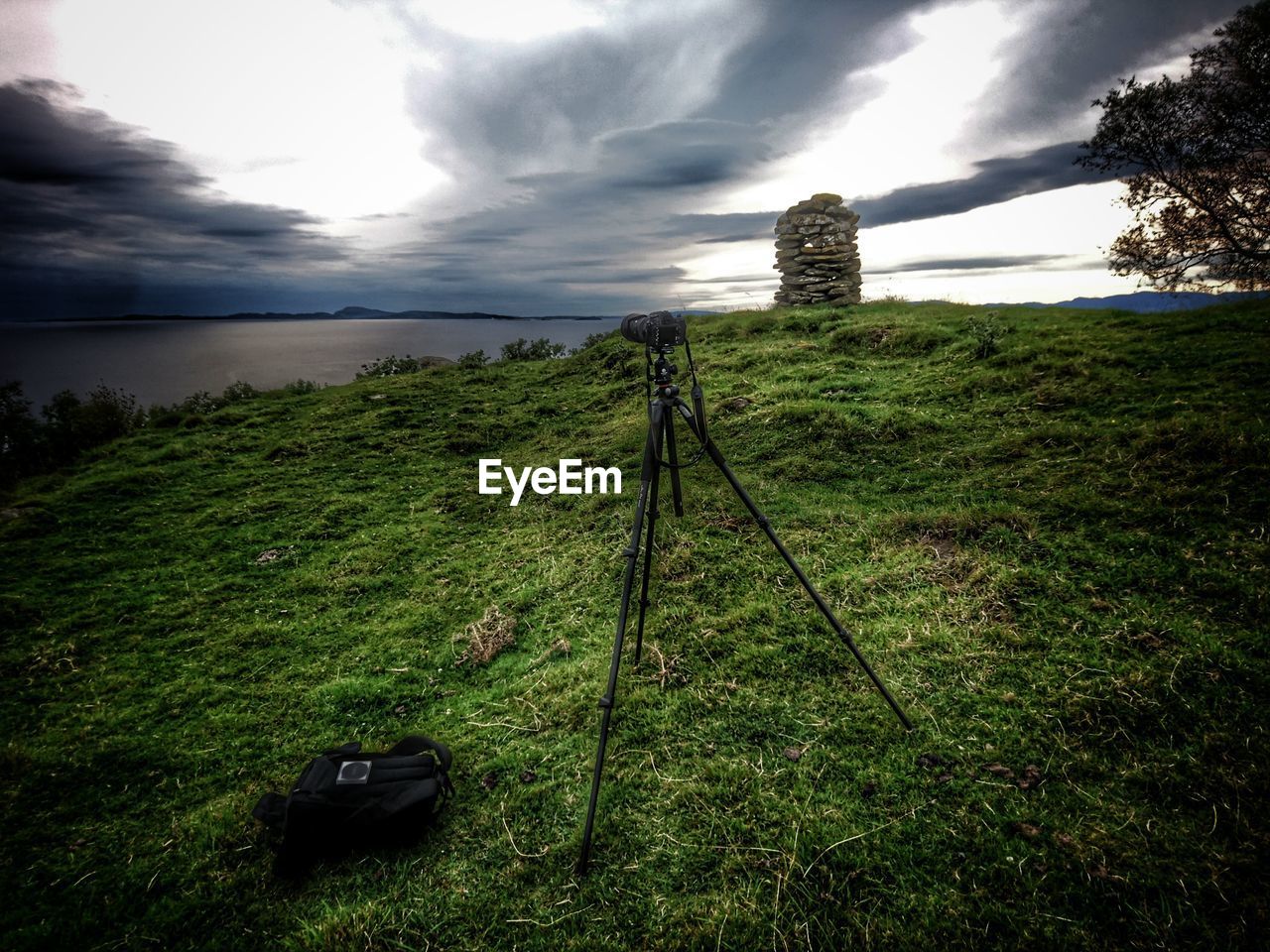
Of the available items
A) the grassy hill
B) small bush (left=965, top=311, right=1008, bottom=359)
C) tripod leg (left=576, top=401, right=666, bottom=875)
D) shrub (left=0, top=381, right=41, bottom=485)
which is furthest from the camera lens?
shrub (left=0, top=381, right=41, bottom=485)

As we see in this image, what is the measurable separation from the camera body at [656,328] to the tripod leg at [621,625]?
0.48m

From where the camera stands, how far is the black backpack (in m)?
3.63

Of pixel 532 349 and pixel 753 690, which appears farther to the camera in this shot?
pixel 532 349

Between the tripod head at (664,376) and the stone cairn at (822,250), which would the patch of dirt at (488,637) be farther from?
the stone cairn at (822,250)

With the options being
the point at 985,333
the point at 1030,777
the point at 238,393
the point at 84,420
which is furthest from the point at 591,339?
the point at 1030,777

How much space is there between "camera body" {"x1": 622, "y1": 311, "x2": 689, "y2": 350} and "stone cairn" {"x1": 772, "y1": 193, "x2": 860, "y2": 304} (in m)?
19.0

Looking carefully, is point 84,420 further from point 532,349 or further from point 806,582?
point 806,582

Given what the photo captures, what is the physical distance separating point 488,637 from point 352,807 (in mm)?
2542

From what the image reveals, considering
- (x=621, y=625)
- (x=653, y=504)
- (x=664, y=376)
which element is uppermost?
(x=664, y=376)

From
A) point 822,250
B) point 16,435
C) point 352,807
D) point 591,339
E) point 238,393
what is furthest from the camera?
point 591,339

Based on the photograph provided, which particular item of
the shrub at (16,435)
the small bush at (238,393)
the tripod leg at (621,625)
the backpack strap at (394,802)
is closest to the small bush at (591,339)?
the small bush at (238,393)

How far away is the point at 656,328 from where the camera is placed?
401cm

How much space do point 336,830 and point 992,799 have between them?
14.8 ft

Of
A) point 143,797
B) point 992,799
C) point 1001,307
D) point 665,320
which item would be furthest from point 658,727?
point 1001,307
